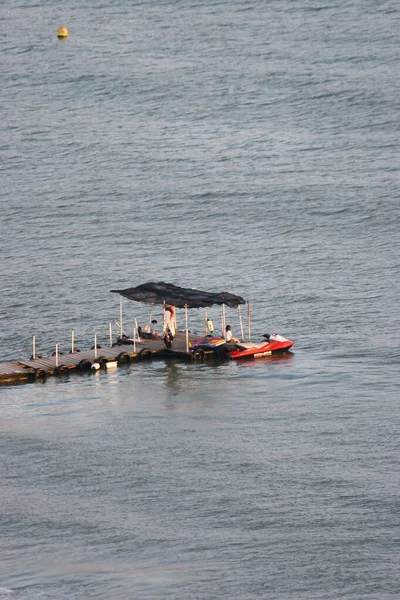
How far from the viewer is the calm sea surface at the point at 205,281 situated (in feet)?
142

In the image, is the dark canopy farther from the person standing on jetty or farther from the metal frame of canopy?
the person standing on jetty

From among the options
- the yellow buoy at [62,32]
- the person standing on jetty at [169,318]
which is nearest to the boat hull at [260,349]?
the person standing on jetty at [169,318]

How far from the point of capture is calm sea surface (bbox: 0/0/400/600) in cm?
4328

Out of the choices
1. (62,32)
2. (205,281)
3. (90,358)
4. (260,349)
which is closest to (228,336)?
(260,349)

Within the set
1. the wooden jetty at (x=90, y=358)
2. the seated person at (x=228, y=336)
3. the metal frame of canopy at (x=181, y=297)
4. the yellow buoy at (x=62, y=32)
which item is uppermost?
the yellow buoy at (x=62, y=32)

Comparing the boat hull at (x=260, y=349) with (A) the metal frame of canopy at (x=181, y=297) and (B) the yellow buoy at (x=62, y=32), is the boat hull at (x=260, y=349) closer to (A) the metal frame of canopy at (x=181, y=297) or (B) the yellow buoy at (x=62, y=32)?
(A) the metal frame of canopy at (x=181, y=297)

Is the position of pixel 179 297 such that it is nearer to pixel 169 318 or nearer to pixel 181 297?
pixel 181 297

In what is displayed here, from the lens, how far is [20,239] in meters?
106

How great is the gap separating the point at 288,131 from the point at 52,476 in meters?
84.0

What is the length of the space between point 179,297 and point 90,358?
6388 millimetres

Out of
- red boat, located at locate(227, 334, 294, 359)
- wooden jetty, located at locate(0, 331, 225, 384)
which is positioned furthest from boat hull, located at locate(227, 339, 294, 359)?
wooden jetty, located at locate(0, 331, 225, 384)

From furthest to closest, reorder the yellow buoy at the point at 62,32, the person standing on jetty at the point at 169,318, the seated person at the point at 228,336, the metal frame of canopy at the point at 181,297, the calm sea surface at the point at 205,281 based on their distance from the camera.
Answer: the yellow buoy at the point at 62,32 < the seated person at the point at 228,336 < the person standing on jetty at the point at 169,318 < the metal frame of canopy at the point at 181,297 < the calm sea surface at the point at 205,281

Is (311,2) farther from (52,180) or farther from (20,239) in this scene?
(20,239)

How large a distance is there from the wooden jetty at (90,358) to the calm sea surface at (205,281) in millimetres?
1006
